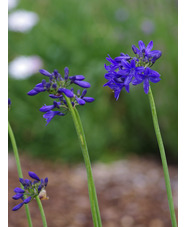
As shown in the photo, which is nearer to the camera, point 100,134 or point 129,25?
point 100,134

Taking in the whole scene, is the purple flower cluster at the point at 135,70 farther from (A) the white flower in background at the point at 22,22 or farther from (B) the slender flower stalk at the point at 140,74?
(A) the white flower in background at the point at 22,22

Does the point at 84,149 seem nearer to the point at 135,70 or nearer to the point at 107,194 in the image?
the point at 135,70

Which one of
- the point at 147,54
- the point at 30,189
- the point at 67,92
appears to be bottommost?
the point at 30,189

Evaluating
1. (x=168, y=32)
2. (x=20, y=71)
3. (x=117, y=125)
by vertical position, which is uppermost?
(x=168, y=32)

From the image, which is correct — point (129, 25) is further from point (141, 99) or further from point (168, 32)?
point (141, 99)

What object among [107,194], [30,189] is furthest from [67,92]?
[107,194]

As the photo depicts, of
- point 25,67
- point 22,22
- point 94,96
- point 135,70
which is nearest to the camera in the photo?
point 135,70

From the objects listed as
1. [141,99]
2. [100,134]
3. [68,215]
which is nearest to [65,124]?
[100,134]

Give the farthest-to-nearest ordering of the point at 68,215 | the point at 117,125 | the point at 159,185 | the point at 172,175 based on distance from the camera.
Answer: the point at 117,125 → the point at 172,175 → the point at 159,185 → the point at 68,215
